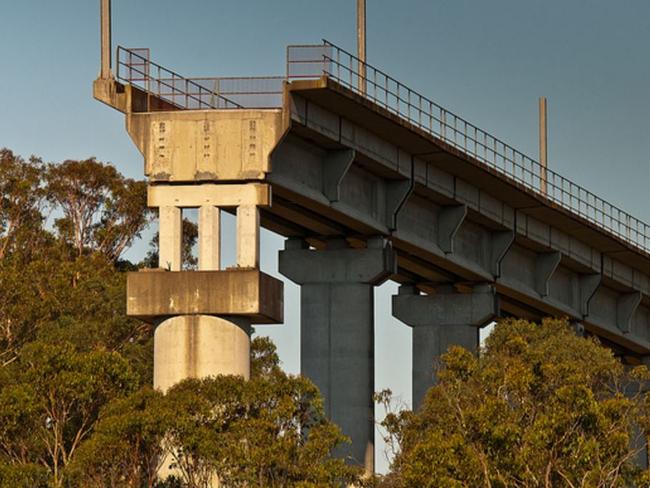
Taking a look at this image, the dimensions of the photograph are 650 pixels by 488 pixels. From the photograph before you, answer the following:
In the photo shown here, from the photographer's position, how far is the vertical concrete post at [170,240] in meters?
52.7

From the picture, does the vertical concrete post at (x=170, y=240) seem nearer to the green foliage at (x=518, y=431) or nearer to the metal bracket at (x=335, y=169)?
the metal bracket at (x=335, y=169)

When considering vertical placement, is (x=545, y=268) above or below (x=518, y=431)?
above

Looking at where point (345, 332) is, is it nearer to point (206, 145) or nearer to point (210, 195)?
point (210, 195)

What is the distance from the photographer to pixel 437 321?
73562mm

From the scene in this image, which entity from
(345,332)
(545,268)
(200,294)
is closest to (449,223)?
(345,332)

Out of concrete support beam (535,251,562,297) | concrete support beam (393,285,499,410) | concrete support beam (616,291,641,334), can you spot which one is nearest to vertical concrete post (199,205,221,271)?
concrete support beam (393,285,499,410)

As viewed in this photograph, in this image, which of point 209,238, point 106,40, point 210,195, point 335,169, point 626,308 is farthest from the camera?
point 626,308

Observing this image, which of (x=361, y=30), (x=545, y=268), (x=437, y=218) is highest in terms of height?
(x=361, y=30)

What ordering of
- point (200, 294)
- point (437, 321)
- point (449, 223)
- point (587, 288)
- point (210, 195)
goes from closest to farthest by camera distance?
point (200, 294) → point (210, 195) → point (449, 223) → point (437, 321) → point (587, 288)

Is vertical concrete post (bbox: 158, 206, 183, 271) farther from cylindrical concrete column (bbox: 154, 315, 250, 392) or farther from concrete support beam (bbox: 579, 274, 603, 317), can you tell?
concrete support beam (bbox: 579, 274, 603, 317)

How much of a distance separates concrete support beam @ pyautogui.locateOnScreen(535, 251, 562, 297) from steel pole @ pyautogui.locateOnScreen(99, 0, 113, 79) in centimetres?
2601

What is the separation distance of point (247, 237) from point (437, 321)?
868 inches

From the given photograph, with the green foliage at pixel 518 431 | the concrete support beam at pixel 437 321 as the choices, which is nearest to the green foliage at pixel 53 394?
the green foliage at pixel 518 431

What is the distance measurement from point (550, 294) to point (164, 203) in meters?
28.9
